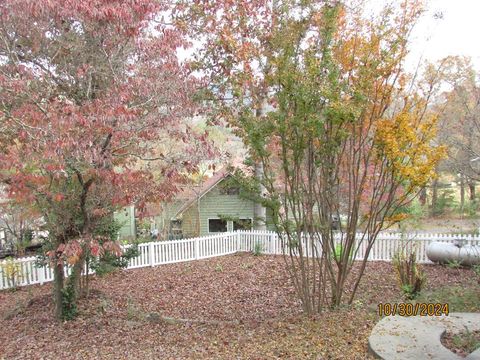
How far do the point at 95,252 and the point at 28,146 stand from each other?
4.66 feet

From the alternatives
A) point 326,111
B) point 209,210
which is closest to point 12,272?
point 326,111

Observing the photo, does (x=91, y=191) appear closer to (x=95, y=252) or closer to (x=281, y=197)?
(x=95, y=252)

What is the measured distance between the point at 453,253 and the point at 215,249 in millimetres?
6822

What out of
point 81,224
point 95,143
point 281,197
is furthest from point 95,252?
point 281,197

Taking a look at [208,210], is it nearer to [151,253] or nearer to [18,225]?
[151,253]

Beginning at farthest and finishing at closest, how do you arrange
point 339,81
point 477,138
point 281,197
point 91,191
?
point 477,138 → point 91,191 → point 281,197 → point 339,81

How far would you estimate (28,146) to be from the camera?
4.44 metres

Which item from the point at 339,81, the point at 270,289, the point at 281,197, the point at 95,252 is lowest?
the point at 270,289

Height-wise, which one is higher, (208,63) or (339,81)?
(208,63)

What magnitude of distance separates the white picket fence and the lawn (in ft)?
1.43

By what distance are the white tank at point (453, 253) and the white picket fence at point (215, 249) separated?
1.38ft

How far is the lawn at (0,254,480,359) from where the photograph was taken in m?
4.22

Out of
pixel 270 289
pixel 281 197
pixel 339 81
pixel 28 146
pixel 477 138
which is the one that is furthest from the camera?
pixel 477 138
